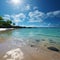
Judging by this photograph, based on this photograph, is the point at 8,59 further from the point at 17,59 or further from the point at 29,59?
the point at 29,59

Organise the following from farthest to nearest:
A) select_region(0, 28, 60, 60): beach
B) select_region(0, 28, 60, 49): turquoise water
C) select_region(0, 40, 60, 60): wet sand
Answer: select_region(0, 28, 60, 49): turquoise water, select_region(0, 28, 60, 60): beach, select_region(0, 40, 60, 60): wet sand

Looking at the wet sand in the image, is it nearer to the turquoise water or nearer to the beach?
the beach

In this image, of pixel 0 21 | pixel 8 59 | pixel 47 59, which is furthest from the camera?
pixel 0 21

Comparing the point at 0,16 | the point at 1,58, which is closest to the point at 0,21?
the point at 0,16

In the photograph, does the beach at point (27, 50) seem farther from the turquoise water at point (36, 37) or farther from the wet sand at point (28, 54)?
the turquoise water at point (36, 37)

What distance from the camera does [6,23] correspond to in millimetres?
49594

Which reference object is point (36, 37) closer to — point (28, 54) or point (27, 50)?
point (27, 50)

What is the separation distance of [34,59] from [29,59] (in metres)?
0.19

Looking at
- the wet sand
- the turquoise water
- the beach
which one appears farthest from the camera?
the turquoise water

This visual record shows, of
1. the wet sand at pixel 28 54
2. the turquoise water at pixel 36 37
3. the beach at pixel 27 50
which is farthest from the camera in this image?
the turquoise water at pixel 36 37

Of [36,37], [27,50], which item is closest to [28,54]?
[27,50]

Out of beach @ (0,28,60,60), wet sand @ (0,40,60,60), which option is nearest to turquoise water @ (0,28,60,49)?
beach @ (0,28,60,60)

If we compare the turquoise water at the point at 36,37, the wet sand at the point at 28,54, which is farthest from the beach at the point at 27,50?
the turquoise water at the point at 36,37

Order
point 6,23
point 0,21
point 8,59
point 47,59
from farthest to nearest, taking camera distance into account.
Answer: point 6,23 → point 0,21 → point 47,59 → point 8,59
